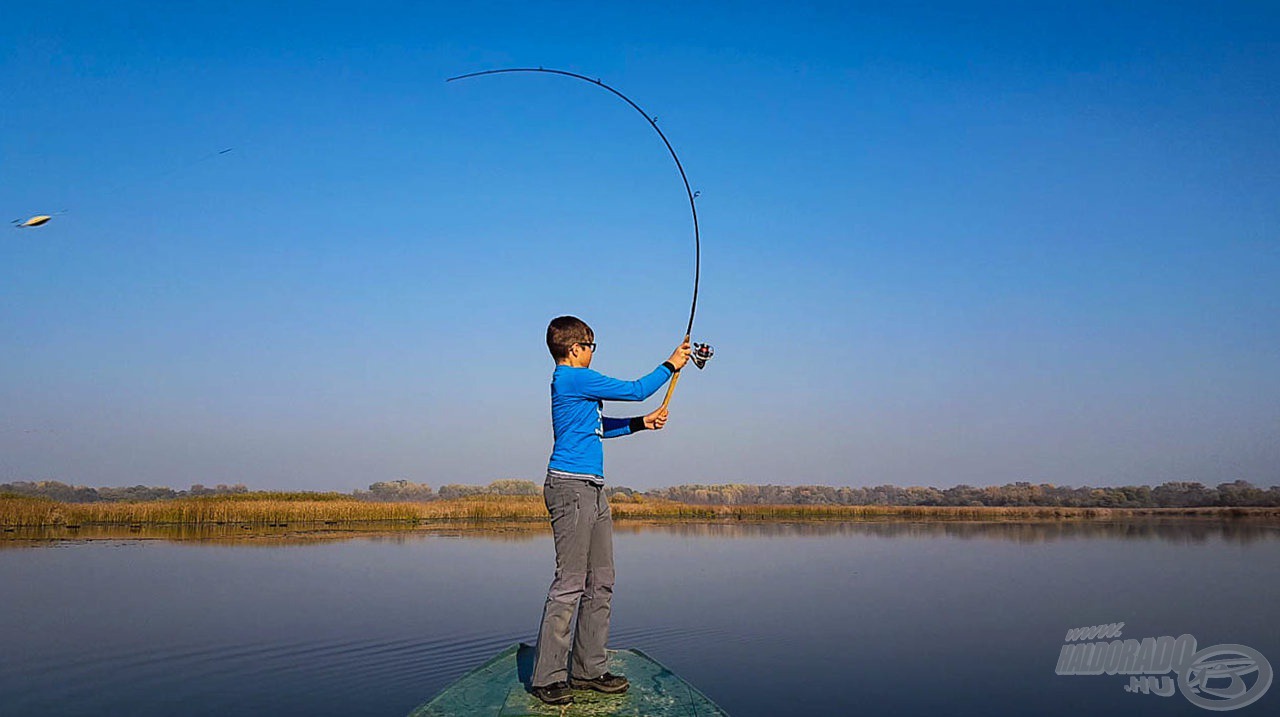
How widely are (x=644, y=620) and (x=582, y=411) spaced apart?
21.5 ft

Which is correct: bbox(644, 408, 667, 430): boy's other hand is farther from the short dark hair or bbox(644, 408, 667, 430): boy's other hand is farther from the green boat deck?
the green boat deck

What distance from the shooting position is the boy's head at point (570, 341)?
4.73 m

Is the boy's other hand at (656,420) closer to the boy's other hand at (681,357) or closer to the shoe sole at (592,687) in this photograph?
the boy's other hand at (681,357)

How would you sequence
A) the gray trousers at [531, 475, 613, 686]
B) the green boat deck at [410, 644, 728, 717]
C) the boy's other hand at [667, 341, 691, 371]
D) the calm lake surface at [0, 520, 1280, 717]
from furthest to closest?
the calm lake surface at [0, 520, 1280, 717] → the boy's other hand at [667, 341, 691, 371] → the gray trousers at [531, 475, 613, 686] → the green boat deck at [410, 644, 728, 717]

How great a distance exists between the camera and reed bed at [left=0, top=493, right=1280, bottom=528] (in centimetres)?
2709

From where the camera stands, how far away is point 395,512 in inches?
1220

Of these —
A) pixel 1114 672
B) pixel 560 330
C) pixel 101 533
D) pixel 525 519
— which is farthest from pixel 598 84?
pixel 525 519

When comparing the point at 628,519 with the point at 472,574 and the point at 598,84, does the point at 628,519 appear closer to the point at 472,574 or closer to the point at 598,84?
the point at 472,574

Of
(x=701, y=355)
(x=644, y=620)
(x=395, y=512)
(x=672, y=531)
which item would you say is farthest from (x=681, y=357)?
(x=395, y=512)

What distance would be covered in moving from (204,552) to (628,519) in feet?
62.9

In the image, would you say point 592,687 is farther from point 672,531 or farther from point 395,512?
point 395,512

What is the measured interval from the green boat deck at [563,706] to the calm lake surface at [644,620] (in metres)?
1.91

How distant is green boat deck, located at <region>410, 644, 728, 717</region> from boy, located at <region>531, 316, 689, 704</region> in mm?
103

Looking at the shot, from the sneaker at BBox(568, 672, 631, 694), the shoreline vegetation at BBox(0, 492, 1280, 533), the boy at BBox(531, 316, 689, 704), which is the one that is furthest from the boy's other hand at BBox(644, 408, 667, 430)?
the shoreline vegetation at BBox(0, 492, 1280, 533)
